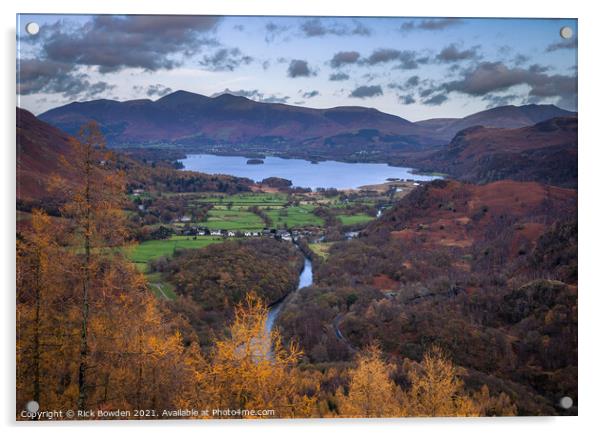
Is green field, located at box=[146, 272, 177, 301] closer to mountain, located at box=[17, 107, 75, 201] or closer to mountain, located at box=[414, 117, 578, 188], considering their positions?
mountain, located at box=[17, 107, 75, 201]


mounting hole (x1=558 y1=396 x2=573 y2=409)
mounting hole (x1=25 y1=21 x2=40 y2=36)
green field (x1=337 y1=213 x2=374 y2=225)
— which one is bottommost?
mounting hole (x1=558 y1=396 x2=573 y2=409)

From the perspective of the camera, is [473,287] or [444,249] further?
[444,249]

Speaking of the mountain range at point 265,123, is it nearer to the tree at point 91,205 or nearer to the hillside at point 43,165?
the hillside at point 43,165

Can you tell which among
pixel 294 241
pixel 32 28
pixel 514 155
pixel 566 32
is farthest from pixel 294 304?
pixel 566 32

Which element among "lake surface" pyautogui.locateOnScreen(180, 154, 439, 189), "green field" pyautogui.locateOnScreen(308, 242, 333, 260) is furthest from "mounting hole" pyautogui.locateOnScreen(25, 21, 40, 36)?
"green field" pyautogui.locateOnScreen(308, 242, 333, 260)

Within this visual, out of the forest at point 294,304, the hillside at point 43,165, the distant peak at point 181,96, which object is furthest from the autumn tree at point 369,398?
the distant peak at point 181,96

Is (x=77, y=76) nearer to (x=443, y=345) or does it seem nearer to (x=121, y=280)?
(x=121, y=280)

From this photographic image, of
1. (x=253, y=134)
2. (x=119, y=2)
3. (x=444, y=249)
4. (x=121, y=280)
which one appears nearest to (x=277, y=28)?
(x=119, y=2)
